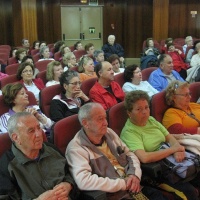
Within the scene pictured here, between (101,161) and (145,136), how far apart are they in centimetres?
57

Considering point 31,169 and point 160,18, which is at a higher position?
point 160,18

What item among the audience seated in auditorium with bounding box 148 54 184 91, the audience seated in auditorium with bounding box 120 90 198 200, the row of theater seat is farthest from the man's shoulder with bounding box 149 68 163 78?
the audience seated in auditorium with bounding box 120 90 198 200

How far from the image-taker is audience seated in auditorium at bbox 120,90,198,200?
2668mm

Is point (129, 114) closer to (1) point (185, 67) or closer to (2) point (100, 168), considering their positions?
(2) point (100, 168)

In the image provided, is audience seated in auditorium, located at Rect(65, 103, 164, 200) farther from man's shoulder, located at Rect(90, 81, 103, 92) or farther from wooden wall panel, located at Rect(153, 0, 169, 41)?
wooden wall panel, located at Rect(153, 0, 169, 41)

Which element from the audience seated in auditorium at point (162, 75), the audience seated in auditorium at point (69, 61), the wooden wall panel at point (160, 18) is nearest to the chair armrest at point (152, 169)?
the audience seated in auditorium at point (162, 75)

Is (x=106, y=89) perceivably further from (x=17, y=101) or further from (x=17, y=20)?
(x=17, y=20)

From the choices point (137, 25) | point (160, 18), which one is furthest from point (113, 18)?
point (160, 18)

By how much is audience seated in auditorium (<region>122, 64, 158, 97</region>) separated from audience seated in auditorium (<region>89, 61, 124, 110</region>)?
0.24 metres

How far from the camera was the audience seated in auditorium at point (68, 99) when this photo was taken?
3455mm

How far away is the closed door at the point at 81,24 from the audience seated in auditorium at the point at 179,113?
9526 mm

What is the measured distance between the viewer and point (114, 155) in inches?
103

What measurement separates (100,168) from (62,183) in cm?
34

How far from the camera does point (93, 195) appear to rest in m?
2.24
